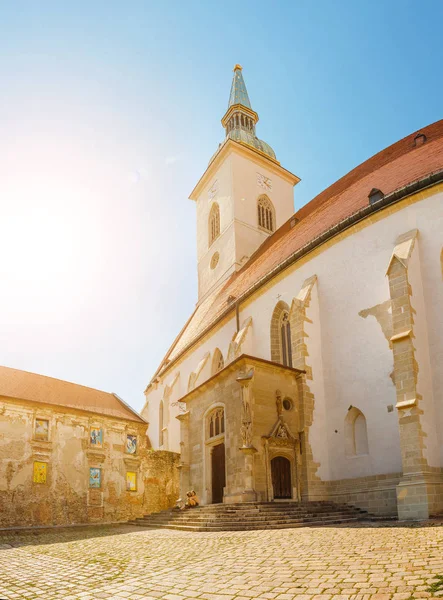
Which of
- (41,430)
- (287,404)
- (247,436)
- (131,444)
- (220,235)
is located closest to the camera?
(247,436)

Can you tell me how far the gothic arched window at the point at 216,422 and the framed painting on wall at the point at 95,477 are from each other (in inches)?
215

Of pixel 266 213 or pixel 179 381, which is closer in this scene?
pixel 179 381

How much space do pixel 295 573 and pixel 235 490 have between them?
30.2 feet

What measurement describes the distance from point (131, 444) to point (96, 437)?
1.84 meters

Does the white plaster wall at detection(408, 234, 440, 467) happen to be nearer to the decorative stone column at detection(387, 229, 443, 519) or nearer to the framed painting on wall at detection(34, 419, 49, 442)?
the decorative stone column at detection(387, 229, 443, 519)

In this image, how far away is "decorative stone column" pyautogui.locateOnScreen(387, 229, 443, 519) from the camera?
11.5 metres

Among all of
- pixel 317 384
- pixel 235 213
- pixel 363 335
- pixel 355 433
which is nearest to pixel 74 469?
pixel 317 384

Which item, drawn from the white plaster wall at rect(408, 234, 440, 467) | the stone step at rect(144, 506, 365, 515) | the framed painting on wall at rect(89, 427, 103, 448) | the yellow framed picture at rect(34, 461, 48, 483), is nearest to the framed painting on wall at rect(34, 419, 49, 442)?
the yellow framed picture at rect(34, 461, 48, 483)

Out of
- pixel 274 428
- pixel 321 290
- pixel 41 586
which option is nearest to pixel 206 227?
pixel 321 290

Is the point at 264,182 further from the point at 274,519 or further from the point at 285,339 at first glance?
the point at 274,519

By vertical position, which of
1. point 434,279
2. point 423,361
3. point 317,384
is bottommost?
point 317,384

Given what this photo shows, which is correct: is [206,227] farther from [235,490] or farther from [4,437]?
[235,490]

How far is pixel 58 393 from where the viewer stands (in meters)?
21.7

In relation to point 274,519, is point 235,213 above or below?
above
